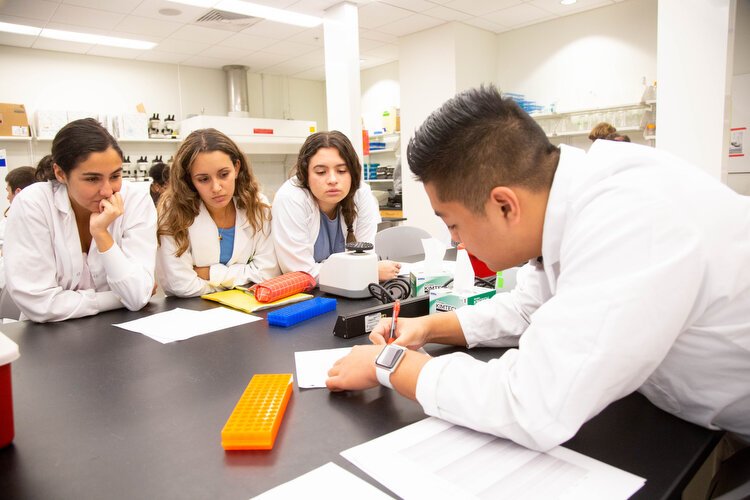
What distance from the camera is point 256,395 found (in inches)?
35.1

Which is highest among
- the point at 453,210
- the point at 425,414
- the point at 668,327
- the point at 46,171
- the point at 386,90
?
the point at 386,90

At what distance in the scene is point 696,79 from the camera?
10.4 ft

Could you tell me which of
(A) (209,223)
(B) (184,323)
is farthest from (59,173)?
(B) (184,323)

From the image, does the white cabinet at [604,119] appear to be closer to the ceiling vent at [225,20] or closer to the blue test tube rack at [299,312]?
the ceiling vent at [225,20]

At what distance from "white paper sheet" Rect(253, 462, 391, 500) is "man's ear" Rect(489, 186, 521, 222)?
0.48 m

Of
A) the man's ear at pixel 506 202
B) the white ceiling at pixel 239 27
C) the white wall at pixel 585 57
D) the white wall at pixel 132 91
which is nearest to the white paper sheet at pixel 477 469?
the man's ear at pixel 506 202

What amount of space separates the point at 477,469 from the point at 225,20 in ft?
16.5

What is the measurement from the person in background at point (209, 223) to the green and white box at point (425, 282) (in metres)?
0.70

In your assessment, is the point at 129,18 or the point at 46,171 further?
the point at 129,18

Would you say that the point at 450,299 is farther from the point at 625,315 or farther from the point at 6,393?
the point at 6,393

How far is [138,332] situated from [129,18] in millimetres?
4342

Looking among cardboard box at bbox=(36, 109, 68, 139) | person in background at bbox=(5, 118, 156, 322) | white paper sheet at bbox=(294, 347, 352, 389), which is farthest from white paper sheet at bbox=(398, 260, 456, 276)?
cardboard box at bbox=(36, 109, 68, 139)

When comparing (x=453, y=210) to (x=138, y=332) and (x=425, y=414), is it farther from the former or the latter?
(x=138, y=332)

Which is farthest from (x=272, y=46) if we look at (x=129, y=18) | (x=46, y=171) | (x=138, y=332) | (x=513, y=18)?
(x=138, y=332)
